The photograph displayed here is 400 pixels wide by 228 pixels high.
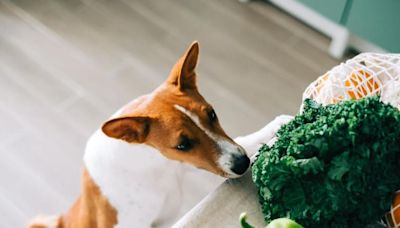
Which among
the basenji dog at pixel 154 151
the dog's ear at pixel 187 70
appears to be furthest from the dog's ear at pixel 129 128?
the dog's ear at pixel 187 70

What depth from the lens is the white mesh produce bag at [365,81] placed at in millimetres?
1109

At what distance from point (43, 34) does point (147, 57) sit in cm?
47

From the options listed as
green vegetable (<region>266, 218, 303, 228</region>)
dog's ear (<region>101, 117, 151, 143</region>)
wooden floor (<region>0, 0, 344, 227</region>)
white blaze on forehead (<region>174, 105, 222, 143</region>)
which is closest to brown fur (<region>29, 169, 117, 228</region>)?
dog's ear (<region>101, 117, 151, 143</region>)

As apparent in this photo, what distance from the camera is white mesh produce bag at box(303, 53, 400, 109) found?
111 centimetres

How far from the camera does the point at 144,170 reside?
52.5 inches

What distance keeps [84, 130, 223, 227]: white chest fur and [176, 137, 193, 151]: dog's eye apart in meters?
0.06

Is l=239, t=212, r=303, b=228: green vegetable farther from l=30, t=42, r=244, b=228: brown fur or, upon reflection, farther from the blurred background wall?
the blurred background wall

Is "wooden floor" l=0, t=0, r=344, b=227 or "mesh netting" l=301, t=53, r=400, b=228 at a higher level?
"mesh netting" l=301, t=53, r=400, b=228

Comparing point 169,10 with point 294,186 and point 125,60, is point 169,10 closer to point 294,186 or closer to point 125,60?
point 125,60

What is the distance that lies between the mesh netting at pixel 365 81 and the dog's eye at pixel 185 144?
0.31 m

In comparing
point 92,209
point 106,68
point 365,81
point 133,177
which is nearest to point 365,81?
point 365,81

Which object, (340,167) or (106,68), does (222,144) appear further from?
(106,68)

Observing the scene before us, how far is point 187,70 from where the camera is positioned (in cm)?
130

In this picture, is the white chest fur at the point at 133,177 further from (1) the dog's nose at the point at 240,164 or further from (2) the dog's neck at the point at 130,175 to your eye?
(1) the dog's nose at the point at 240,164
